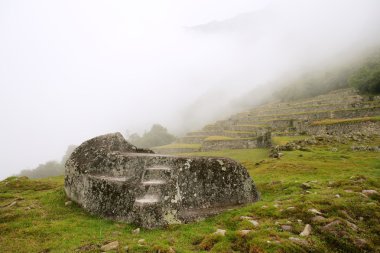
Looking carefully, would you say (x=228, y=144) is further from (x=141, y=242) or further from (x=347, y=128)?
(x=141, y=242)

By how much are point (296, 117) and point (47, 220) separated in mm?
42641

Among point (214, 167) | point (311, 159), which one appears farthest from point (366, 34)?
point (214, 167)

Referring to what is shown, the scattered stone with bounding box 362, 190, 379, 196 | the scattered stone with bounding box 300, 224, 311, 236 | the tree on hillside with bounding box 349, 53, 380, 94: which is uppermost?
the tree on hillside with bounding box 349, 53, 380, 94

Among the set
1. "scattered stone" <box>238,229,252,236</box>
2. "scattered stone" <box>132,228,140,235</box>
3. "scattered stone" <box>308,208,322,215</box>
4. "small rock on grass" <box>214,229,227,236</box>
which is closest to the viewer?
"scattered stone" <box>238,229,252,236</box>

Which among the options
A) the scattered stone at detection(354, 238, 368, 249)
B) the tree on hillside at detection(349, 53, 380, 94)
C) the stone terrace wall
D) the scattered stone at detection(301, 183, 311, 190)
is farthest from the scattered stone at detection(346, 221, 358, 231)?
the tree on hillside at detection(349, 53, 380, 94)

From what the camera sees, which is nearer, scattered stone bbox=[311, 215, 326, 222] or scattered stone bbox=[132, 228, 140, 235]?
scattered stone bbox=[311, 215, 326, 222]

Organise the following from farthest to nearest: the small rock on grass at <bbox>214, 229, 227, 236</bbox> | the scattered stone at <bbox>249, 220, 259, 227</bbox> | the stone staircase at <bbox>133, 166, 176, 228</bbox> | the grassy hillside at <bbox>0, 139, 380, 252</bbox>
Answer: the stone staircase at <bbox>133, 166, 176, 228</bbox> < the scattered stone at <bbox>249, 220, 259, 227</bbox> < the small rock on grass at <bbox>214, 229, 227, 236</bbox> < the grassy hillside at <bbox>0, 139, 380, 252</bbox>

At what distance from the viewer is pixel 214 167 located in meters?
10.2

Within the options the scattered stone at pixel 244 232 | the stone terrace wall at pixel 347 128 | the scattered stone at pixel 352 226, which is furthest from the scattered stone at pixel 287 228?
the stone terrace wall at pixel 347 128

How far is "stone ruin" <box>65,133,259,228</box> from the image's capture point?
28.7 ft

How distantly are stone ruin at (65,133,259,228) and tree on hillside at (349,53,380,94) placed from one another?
157ft

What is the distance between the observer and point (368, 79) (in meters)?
46.8

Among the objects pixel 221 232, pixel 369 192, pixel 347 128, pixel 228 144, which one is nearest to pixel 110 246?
pixel 221 232

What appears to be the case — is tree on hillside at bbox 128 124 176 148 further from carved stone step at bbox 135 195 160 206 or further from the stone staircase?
carved stone step at bbox 135 195 160 206
